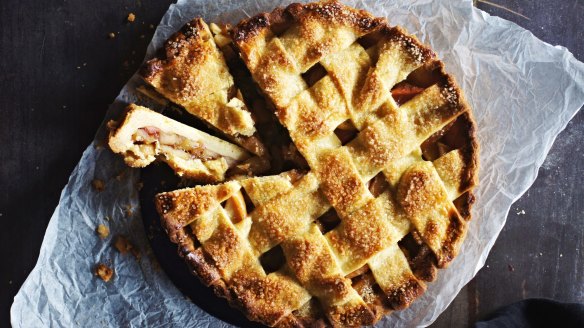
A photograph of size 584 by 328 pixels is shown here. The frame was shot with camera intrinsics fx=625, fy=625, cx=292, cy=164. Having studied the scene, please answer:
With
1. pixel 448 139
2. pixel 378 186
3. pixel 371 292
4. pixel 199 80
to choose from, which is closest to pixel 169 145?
pixel 199 80

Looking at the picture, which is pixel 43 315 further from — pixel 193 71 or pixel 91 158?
pixel 193 71

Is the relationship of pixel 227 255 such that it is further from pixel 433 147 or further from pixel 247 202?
pixel 433 147

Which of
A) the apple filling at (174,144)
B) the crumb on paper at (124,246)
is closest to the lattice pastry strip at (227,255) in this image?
the apple filling at (174,144)

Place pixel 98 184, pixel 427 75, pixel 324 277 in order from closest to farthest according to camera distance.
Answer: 1. pixel 324 277
2. pixel 427 75
3. pixel 98 184

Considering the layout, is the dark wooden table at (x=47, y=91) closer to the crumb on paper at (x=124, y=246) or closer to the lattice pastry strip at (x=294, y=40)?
the crumb on paper at (x=124, y=246)

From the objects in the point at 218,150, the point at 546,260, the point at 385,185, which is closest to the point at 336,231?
the point at 385,185
